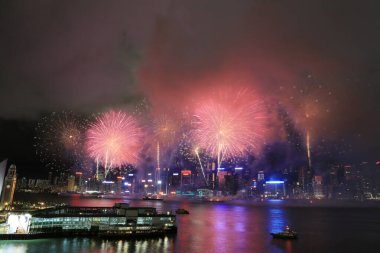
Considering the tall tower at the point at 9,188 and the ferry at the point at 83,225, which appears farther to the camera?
the tall tower at the point at 9,188

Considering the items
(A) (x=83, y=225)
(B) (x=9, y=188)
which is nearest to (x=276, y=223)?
(A) (x=83, y=225)

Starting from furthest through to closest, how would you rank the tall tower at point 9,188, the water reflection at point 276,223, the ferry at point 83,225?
the tall tower at point 9,188, the water reflection at point 276,223, the ferry at point 83,225

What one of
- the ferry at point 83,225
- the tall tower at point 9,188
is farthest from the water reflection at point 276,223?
the tall tower at point 9,188

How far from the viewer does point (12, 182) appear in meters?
99.0

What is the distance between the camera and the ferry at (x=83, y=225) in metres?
58.1

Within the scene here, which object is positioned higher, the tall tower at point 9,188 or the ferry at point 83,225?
the tall tower at point 9,188

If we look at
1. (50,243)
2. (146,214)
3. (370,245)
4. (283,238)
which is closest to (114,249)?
(50,243)

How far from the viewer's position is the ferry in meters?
58.1

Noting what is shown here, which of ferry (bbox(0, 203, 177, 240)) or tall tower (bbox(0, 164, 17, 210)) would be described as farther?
tall tower (bbox(0, 164, 17, 210))

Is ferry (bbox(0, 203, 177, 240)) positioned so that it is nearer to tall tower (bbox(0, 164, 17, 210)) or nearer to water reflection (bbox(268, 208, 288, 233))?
water reflection (bbox(268, 208, 288, 233))

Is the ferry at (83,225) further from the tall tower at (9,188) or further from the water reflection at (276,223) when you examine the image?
the tall tower at (9,188)

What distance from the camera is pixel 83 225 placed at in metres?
63.7

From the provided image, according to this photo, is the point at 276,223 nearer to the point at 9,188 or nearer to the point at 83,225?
→ the point at 83,225

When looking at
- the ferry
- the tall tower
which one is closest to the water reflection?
the ferry
